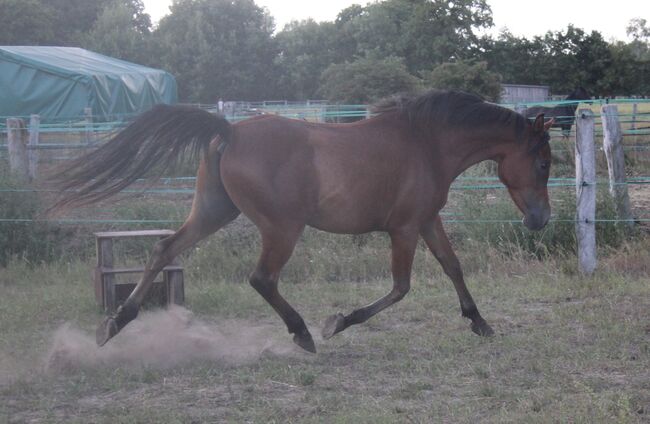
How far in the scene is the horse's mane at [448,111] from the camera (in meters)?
5.78

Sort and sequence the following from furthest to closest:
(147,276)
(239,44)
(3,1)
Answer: (239,44)
(3,1)
(147,276)

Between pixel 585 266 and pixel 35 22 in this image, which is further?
pixel 35 22

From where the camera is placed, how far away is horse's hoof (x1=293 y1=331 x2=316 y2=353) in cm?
538

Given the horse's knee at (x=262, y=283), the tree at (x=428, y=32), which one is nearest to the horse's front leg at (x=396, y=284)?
the horse's knee at (x=262, y=283)

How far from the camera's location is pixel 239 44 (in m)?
43.7

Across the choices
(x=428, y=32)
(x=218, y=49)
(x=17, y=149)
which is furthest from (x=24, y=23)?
(x=17, y=149)

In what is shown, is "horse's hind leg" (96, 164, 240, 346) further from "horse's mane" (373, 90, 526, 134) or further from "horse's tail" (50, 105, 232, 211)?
"horse's mane" (373, 90, 526, 134)

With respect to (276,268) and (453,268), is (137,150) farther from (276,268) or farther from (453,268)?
(453,268)

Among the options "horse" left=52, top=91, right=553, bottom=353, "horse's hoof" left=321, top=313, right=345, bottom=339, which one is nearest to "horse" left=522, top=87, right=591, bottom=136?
"horse" left=52, top=91, right=553, bottom=353

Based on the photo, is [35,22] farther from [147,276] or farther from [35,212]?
[147,276]

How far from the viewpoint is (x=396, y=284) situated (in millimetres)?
5598

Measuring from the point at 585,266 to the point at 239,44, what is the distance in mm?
37956

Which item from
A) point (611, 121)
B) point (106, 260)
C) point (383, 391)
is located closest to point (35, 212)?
point (106, 260)

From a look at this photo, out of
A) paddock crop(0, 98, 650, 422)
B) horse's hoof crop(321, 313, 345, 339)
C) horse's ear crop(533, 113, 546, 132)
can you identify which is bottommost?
paddock crop(0, 98, 650, 422)
